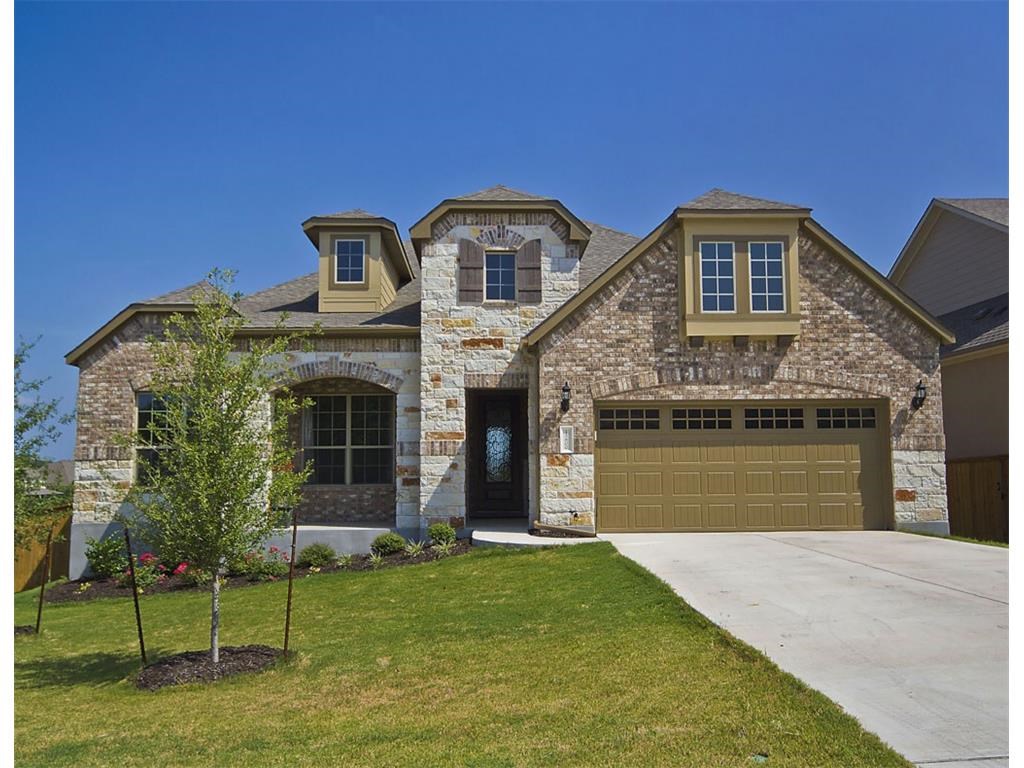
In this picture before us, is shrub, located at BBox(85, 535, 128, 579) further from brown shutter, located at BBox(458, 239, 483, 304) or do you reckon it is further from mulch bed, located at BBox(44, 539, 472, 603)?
brown shutter, located at BBox(458, 239, 483, 304)

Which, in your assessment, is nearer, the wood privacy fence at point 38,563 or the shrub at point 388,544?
the shrub at point 388,544

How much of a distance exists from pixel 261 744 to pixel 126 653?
4726mm

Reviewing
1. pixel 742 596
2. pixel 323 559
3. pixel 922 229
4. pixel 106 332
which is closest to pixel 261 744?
pixel 742 596

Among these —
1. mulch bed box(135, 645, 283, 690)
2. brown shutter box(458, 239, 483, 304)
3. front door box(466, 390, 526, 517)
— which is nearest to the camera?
mulch bed box(135, 645, 283, 690)

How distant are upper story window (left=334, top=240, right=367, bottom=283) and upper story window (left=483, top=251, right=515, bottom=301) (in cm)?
275

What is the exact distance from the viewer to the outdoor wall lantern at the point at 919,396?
1490 cm

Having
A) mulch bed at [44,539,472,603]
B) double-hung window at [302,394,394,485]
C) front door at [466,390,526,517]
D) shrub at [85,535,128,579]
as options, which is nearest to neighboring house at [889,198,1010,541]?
front door at [466,390,526,517]

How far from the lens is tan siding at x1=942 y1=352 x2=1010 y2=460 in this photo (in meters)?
17.0

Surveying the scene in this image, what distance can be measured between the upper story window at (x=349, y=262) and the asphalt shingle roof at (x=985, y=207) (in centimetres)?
1403

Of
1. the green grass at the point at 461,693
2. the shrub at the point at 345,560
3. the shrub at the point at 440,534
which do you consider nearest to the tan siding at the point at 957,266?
the shrub at the point at 440,534

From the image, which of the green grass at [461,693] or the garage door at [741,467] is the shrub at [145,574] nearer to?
the green grass at [461,693]

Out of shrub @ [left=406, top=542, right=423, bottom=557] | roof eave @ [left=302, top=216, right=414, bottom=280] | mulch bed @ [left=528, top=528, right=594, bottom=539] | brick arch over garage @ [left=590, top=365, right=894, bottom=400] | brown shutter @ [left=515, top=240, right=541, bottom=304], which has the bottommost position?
shrub @ [left=406, top=542, right=423, bottom=557]

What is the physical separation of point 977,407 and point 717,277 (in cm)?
728

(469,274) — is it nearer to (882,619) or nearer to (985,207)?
(882,619)
